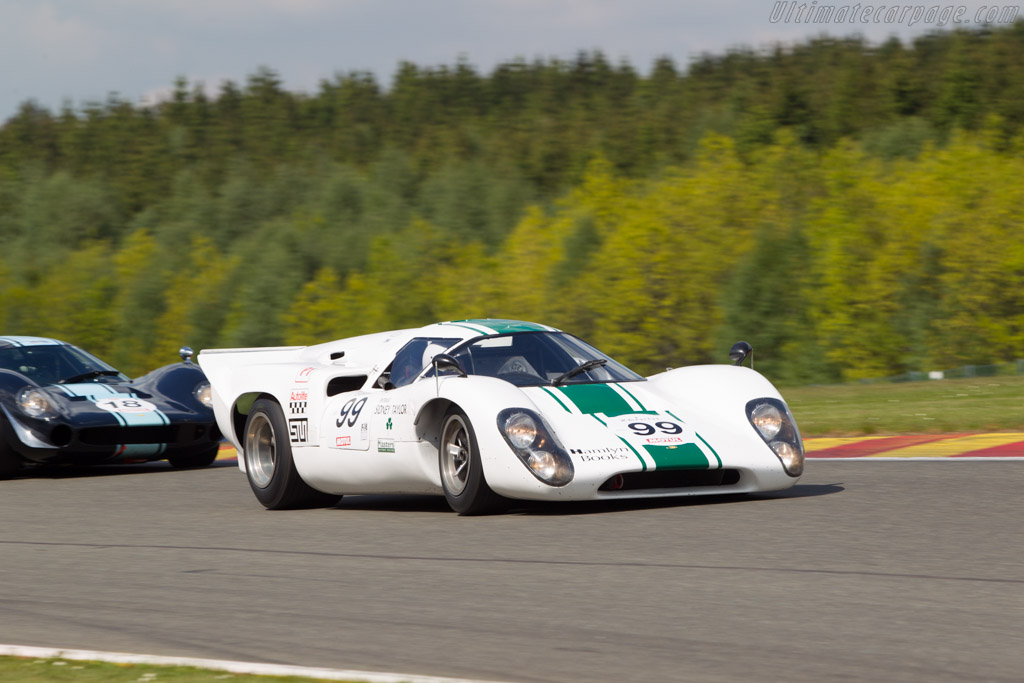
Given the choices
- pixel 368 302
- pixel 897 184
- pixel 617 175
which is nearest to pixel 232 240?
pixel 368 302

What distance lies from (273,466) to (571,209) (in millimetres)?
69089

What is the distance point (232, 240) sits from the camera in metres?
95.3

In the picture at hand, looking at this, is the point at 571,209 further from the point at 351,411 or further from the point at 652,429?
the point at 652,429

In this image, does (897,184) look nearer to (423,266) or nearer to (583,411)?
(423,266)

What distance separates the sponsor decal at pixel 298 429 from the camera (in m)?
8.80

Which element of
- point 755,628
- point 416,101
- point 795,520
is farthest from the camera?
point 416,101

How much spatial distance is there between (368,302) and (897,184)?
30.1 metres

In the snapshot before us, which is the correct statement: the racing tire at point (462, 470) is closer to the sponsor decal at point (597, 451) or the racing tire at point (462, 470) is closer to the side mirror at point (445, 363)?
the side mirror at point (445, 363)

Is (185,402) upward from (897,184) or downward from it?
downward

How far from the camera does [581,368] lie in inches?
324

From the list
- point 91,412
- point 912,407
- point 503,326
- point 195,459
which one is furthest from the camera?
point 912,407

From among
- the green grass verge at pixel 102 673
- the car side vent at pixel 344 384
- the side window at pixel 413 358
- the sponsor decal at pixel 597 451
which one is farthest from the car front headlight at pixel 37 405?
the green grass verge at pixel 102 673

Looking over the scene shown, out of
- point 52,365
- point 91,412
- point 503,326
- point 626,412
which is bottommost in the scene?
point 626,412

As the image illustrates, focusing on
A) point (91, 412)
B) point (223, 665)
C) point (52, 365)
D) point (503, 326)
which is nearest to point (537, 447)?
point (503, 326)
